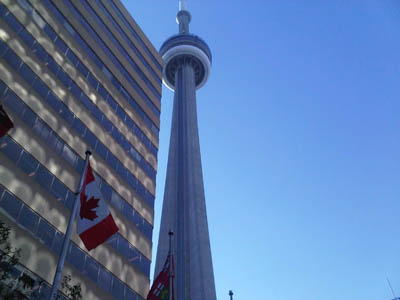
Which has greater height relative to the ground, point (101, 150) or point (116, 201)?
point (101, 150)

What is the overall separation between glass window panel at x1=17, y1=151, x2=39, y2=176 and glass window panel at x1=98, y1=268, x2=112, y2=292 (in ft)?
26.3

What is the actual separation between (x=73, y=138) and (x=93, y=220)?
16.1 m

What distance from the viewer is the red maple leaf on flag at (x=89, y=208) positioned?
1730 cm

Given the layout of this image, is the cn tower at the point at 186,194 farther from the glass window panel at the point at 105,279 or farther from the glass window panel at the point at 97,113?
the glass window panel at the point at 105,279

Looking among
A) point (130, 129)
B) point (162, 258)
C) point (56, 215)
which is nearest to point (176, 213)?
point (162, 258)

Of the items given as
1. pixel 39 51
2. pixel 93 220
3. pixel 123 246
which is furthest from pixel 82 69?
pixel 93 220

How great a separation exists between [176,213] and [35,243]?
2155 inches

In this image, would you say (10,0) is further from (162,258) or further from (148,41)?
(162,258)

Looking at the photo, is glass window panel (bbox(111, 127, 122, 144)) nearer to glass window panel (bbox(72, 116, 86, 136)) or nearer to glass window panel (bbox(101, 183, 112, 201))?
glass window panel (bbox(72, 116, 86, 136))

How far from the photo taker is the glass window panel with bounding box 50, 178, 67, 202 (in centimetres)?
2818

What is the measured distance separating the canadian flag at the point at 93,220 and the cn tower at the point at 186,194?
172ft

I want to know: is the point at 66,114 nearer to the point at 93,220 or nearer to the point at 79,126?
the point at 79,126

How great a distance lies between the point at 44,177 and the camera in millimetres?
27812

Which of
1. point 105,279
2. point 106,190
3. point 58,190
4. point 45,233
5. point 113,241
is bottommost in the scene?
point 105,279
